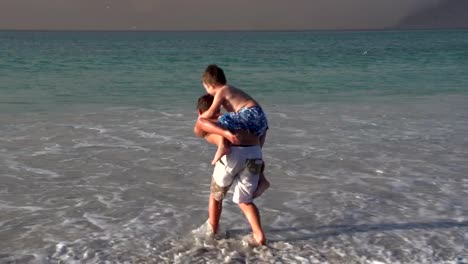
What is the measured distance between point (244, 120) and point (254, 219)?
2.93ft

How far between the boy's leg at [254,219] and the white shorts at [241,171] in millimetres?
63

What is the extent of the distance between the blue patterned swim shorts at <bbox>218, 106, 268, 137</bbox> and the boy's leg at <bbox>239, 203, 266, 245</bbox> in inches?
25.4

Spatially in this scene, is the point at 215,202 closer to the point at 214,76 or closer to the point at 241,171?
the point at 241,171

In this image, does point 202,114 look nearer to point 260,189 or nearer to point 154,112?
point 260,189

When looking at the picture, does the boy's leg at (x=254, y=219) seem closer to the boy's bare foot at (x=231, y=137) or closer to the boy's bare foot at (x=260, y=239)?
the boy's bare foot at (x=260, y=239)

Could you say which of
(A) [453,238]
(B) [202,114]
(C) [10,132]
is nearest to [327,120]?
(C) [10,132]

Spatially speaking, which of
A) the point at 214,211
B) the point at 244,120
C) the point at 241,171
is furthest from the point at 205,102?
the point at 214,211

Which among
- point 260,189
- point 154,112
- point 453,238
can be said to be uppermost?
point 260,189

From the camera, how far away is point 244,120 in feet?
16.8

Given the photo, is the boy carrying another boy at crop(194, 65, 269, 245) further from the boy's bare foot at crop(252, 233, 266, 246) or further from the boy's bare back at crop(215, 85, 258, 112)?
the boy's bare foot at crop(252, 233, 266, 246)

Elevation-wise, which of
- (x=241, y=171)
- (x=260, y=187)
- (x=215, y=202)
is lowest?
(x=215, y=202)

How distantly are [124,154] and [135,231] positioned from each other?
3374 millimetres

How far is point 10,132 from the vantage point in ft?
35.9

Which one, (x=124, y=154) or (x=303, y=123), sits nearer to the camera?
(x=124, y=154)
